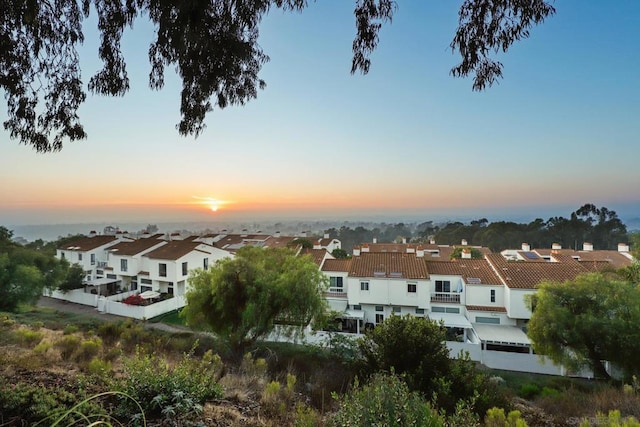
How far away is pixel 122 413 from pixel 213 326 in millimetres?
10072

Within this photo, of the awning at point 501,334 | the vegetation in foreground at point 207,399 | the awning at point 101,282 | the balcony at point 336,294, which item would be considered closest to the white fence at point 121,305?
the awning at point 101,282

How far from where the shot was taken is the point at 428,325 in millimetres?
8148

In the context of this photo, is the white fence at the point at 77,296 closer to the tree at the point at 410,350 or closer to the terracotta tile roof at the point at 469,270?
the tree at the point at 410,350

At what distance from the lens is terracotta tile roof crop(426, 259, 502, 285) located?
20.8m

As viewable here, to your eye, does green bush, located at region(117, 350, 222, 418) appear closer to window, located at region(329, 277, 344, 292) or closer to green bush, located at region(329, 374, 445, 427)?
green bush, located at region(329, 374, 445, 427)

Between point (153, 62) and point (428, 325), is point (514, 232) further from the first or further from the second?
point (153, 62)

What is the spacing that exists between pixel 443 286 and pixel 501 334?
183 inches

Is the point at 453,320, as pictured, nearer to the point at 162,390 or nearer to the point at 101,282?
the point at 162,390

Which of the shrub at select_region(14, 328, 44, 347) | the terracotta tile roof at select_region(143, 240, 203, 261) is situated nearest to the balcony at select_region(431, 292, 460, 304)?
the shrub at select_region(14, 328, 44, 347)

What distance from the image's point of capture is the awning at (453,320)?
60.5ft

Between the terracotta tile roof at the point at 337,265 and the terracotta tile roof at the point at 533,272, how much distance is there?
10436mm

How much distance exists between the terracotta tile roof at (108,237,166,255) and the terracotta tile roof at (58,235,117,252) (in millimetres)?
1809

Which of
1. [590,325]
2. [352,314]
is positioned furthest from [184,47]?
[352,314]

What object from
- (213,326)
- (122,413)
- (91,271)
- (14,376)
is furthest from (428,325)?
(91,271)
